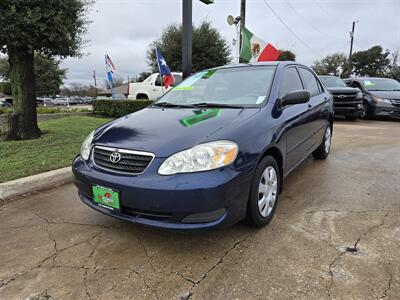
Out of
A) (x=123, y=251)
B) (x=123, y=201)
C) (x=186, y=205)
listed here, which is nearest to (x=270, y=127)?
(x=186, y=205)

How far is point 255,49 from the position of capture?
10625 mm

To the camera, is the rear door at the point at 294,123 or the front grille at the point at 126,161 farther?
the rear door at the point at 294,123

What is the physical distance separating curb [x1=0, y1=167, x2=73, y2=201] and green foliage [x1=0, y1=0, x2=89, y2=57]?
2728mm

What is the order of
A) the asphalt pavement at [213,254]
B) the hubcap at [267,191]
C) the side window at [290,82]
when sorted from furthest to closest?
the side window at [290,82] < the hubcap at [267,191] < the asphalt pavement at [213,254]

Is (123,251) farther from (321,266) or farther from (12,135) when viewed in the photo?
(12,135)

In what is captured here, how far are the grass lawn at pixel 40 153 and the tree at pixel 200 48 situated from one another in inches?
629

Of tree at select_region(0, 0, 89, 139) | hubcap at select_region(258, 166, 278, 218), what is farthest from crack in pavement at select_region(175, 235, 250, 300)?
tree at select_region(0, 0, 89, 139)

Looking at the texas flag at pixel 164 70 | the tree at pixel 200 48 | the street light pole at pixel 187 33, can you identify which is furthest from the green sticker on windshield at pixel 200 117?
the tree at pixel 200 48

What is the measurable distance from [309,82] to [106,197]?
3301 mm

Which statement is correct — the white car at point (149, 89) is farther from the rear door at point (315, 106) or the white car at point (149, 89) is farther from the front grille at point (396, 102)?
the rear door at point (315, 106)

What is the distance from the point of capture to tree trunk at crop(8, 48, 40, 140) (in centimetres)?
579

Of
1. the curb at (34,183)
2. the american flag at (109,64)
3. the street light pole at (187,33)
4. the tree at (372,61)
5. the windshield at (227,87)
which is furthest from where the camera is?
the tree at (372,61)

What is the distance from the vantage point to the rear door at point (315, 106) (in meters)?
3.91

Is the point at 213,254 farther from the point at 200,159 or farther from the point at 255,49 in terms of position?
the point at 255,49
